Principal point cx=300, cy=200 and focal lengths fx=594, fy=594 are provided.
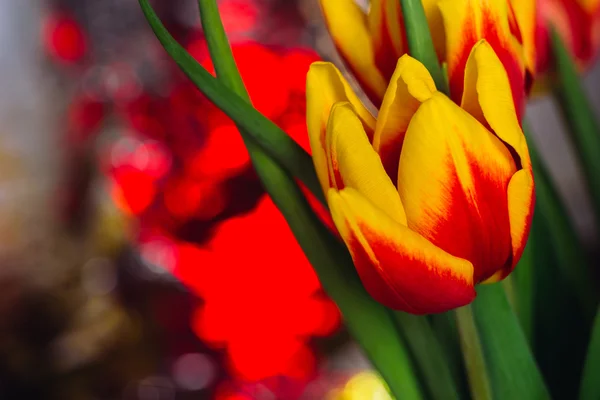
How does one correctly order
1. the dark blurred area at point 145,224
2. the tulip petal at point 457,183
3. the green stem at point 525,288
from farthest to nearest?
the dark blurred area at point 145,224
the green stem at point 525,288
the tulip petal at point 457,183

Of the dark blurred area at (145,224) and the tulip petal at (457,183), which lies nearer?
the tulip petal at (457,183)

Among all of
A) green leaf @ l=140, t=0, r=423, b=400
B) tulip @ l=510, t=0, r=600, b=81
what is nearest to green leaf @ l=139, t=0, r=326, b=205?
green leaf @ l=140, t=0, r=423, b=400

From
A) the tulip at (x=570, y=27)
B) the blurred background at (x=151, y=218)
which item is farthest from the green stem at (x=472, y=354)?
the blurred background at (x=151, y=218)

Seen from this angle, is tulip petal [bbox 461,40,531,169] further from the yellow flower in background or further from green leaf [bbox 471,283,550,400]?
the yellow flower in background

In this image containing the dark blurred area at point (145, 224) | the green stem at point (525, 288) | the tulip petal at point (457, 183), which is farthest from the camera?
the dark blurred area at point (145, 224)

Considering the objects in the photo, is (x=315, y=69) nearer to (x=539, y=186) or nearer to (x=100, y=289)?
(x=539, y=186)

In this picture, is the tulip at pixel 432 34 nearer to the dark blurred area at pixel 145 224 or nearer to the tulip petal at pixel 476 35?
the tulip petal at pixel 476 35

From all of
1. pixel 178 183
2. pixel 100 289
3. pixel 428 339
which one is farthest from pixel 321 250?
pixel 100 289

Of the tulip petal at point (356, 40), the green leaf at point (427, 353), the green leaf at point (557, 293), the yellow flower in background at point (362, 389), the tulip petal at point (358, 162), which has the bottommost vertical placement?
the yellow flower in background at point (362, 389)
